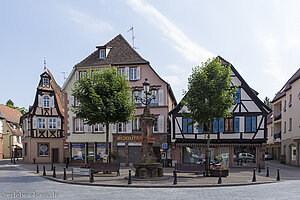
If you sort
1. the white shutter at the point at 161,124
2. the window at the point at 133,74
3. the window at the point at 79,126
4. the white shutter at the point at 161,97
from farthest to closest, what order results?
the window at the point at 79,126 → the window at the point at 133,74 → the white shutter at the point at 161,97 → the white shutter at the point at 161,124

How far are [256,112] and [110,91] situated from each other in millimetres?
14430

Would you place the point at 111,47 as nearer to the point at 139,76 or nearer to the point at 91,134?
the point at 139,76

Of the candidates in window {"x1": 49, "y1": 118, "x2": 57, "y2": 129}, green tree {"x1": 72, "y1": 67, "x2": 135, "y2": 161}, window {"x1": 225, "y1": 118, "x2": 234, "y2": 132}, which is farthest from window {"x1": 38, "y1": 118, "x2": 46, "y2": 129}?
window {"x1": 225, "y1": 118, "x2": 234, "y2": 132}

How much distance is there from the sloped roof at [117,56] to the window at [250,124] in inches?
466

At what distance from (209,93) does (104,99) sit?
7.65 m

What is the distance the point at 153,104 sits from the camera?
3434 cm

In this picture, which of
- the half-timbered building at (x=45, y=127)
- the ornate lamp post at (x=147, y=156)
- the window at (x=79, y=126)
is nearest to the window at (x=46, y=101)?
the half-timbered building at (x=45, y=127)

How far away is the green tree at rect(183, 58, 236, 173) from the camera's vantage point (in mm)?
23141

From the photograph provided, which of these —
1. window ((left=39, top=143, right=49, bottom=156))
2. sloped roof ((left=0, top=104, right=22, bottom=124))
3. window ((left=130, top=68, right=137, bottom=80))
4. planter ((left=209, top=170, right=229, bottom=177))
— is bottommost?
window ((left=39, top=143, right=49, bottom=156))

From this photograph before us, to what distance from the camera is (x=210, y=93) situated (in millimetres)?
23312

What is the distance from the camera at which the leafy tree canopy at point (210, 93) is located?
2314 cm

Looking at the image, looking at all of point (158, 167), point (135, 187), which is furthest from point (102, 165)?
point (135, 187)

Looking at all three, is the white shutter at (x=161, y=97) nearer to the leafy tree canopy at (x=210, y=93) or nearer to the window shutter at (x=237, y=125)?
the window shutter at (x=237, y=125)

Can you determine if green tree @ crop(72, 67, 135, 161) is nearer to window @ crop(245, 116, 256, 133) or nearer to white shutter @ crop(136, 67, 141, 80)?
white shutter @ crop(136, 67, 141, 80)
